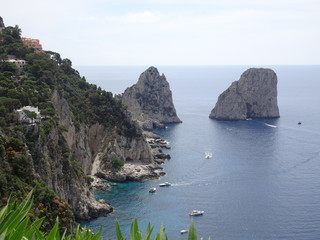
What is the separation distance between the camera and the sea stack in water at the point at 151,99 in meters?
120

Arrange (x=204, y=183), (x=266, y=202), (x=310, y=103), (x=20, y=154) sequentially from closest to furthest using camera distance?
1. (x=20, y=154)
2. (x=266, y=202)
3. (x=204, y=183)
4. (x=310, y=103)

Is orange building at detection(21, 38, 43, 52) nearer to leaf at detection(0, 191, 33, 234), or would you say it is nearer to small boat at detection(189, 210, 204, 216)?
small boat at detection(189, 210, 204, 216)

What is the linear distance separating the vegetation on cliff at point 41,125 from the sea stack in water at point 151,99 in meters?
41.5

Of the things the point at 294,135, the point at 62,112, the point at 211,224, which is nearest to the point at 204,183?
the point at 211,224

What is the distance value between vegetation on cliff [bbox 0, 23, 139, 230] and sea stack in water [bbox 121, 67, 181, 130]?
4150 centimetres

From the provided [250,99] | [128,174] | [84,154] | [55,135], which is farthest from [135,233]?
[250,99]

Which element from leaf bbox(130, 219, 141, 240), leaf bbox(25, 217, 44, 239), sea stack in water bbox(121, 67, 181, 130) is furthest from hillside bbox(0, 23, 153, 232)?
sea stack in water bbox(121, 67, 181, 130)

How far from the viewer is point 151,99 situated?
12312cm

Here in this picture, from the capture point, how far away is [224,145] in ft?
305

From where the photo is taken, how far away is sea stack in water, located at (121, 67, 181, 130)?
120 m

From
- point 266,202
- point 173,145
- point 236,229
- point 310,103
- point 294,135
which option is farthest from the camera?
point 310,103

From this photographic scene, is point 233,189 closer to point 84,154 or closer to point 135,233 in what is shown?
point 84,154

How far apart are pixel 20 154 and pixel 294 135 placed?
80746mm

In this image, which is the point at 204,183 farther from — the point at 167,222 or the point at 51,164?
the point at 51,164
